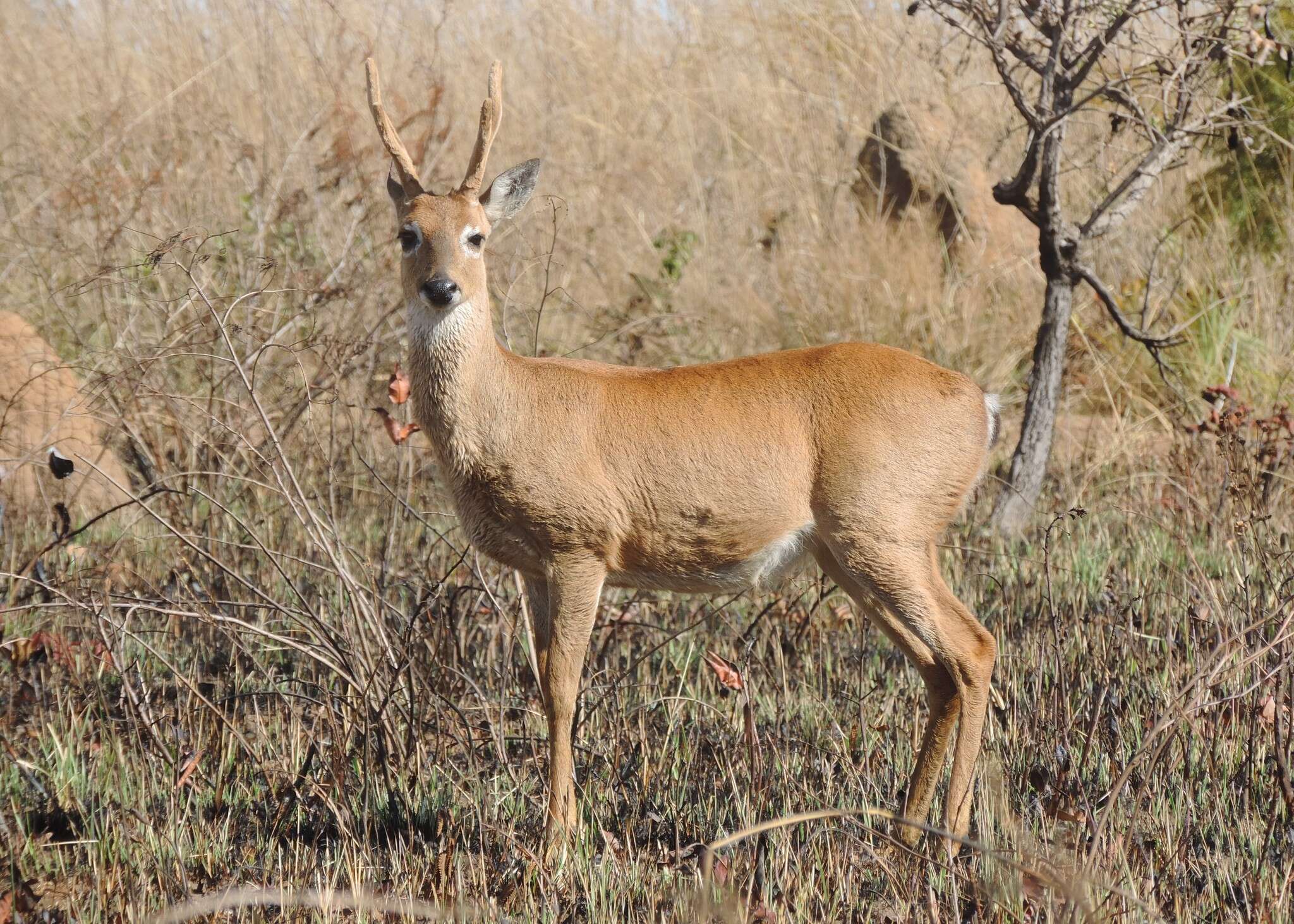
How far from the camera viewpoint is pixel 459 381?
12.4 ft

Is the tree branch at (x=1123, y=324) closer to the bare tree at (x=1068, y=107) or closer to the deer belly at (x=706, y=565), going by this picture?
the bare tree at (x=1068, y=107)

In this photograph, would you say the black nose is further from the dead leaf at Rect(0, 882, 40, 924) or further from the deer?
the dead leaf at Rect(0, 882, 40, 924)

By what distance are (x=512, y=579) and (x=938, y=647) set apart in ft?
6.78

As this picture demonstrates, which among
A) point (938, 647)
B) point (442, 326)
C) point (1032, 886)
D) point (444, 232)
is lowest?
point (1032, 886)

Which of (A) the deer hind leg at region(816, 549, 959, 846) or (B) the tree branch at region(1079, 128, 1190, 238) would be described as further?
(B) the tree branch at region(1079, 128, 1190, 238)

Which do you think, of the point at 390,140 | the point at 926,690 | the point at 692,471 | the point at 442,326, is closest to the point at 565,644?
the point at 692,471

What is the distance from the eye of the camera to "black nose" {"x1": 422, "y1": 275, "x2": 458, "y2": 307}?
3.68 m

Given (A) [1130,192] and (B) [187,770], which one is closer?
(B) [187,770]

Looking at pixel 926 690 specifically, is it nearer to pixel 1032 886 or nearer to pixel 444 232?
pixel 1032 886

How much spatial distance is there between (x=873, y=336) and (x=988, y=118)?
9.60 ft

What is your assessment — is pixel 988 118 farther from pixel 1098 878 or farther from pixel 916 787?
pixel 1098 878

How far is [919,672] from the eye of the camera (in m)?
3.97

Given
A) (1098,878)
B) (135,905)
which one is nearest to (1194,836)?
(1098,878)

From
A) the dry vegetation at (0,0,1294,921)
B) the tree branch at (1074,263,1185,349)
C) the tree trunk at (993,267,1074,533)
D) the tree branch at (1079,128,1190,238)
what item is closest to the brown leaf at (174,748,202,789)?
the dry vegetation at (0,0,1294,921)
